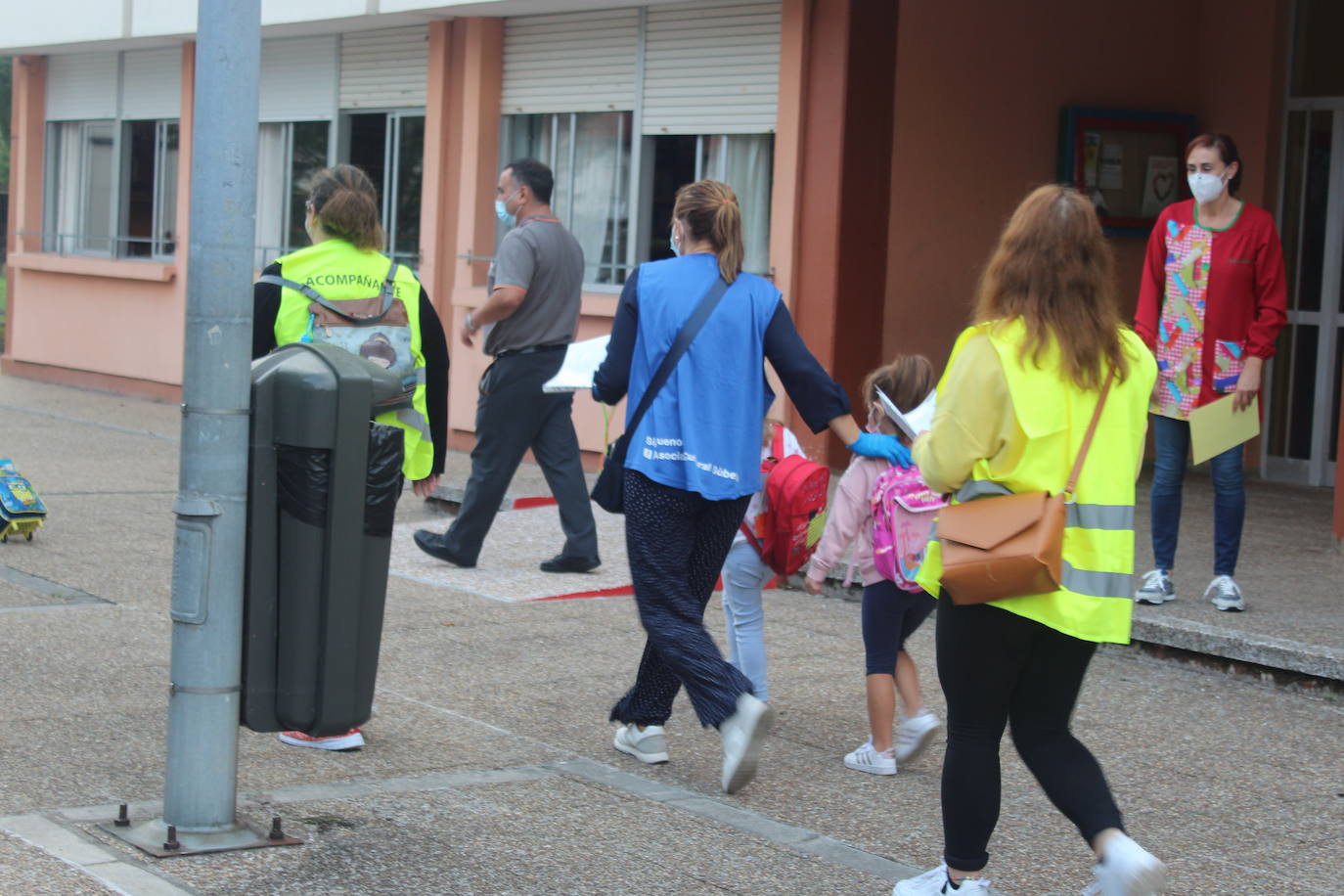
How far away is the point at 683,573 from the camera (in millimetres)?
5312

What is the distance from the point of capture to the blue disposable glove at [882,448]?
5273 millimetres

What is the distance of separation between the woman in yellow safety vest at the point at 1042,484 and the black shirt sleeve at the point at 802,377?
116 cm

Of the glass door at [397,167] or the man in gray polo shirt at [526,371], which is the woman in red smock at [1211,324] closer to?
the man in gray polo shirt at [526,371]

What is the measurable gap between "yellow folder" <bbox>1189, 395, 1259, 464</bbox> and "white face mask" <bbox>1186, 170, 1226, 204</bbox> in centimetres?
87

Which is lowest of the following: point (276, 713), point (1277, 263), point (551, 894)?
point (551, 894)

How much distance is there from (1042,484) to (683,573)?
1629 millimetres

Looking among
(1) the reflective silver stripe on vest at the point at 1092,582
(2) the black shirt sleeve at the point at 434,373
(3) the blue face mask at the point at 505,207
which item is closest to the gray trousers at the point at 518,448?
(3) the blue face mask at the point at 505,207

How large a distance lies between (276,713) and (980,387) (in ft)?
6.74

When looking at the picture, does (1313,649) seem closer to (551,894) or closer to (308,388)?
(551,894)

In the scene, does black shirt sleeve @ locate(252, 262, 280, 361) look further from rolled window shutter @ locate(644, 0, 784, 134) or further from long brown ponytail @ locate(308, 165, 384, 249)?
rolled window shutter @ locate(644, 0, 784, 134)

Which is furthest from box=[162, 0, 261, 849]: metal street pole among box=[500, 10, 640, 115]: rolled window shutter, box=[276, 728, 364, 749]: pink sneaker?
box=[500, 10, 640, 115]: rolled window shutter

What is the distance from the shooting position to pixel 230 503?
441cm

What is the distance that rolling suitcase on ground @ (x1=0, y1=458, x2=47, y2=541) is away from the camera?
875 cm

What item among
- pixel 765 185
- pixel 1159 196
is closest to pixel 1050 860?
pixel 765 185
